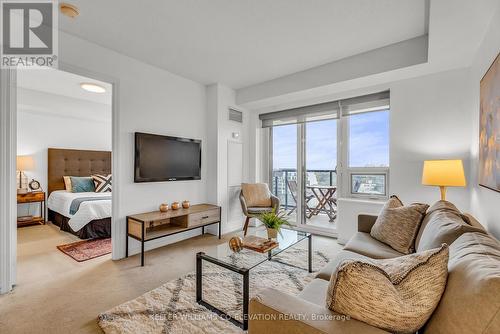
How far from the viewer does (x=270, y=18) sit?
7.41 ft

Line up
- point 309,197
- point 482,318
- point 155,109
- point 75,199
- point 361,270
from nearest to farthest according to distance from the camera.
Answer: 1. point 482,318
2. point 361,270
3. point 155,109
4. point 75,199
5. point 309,197

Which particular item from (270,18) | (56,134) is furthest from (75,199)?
(270,18)

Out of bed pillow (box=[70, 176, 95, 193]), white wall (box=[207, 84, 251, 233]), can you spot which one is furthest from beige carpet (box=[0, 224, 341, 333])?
bed pillow (box=[70, 176, 95, 193])

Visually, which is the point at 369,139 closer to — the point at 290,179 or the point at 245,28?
the point at 290,179

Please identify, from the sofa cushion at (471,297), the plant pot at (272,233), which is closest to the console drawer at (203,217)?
the plant pot at (272,233)

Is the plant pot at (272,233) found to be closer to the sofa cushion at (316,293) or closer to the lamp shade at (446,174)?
the sofa cushion at (316,293)

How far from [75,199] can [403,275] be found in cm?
443

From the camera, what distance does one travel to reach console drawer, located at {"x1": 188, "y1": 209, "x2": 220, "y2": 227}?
3309 millimetres

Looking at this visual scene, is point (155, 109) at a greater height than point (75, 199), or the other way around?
point (155, 109)

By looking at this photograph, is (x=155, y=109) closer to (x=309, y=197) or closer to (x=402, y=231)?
(x=309, y=197)

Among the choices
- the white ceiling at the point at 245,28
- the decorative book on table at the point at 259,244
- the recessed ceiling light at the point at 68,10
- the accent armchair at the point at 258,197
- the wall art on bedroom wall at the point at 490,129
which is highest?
the white ceiling at the point at 245,28

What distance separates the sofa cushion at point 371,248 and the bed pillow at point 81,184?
4797 mm

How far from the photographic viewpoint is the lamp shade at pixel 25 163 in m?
4.09

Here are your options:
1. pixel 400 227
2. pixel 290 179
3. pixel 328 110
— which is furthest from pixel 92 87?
pixel 400 227
